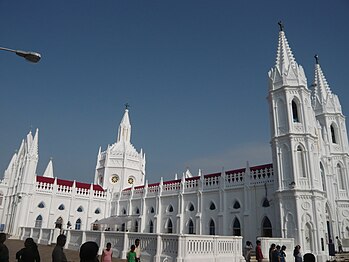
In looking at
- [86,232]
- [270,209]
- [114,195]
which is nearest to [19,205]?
[114,195]

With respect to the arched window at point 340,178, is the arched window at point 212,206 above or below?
below

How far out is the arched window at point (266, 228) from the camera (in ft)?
90.9

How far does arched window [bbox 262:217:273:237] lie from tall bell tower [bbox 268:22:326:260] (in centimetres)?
171

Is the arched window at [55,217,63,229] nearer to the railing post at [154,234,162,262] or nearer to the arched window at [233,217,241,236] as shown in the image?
the arched window at [233,217,241,236]

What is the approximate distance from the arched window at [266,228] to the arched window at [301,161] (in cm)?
568

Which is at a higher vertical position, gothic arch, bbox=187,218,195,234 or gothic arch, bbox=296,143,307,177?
gothic arch, bbox=296,143,307,177

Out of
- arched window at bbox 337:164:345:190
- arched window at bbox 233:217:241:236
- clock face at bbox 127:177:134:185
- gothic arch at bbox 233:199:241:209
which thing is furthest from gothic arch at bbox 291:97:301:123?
clock face at bbox 127:177:134:185

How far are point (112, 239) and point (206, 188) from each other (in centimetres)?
1736

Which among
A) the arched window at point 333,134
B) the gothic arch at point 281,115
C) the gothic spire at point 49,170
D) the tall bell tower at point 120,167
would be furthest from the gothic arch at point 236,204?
the gothic spire at point 49,170

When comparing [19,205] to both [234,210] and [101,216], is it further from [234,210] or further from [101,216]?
[234,210]

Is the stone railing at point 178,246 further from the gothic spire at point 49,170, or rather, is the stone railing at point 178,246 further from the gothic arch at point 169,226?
the gothic spire at point 49,170

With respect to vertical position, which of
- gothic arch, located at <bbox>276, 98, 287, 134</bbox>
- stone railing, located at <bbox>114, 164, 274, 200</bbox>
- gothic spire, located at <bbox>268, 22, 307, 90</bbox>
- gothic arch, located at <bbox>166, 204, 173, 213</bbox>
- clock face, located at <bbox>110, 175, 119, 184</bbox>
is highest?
gothic spire, located at <bbox>268, 22, 307, 90</bbox>

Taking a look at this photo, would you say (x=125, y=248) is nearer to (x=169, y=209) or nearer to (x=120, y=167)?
(x=169, y=209)

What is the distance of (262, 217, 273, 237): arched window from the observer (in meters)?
27.7
